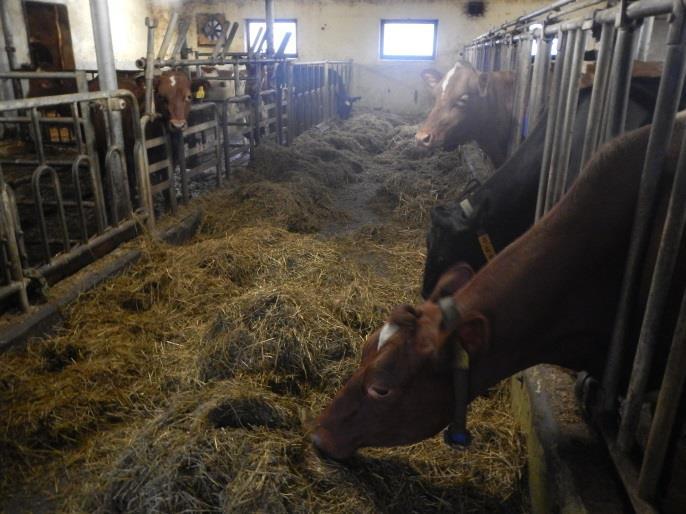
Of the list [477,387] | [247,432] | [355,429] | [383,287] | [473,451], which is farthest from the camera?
[383,287]

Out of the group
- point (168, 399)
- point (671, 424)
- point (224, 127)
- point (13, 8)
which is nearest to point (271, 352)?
point (168, 399)

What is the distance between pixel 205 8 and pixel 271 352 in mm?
15393

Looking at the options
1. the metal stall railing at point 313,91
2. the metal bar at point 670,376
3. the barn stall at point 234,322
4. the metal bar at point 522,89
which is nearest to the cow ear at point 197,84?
the barn stall at point 234,322

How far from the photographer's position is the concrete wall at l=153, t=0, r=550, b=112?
1527 centimetres

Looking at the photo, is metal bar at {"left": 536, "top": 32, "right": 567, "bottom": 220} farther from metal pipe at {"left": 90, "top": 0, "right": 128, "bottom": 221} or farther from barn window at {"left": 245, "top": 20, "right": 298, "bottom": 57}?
barn window at {"left": 245, "top": 20, "right": 298, "bottom": 57}

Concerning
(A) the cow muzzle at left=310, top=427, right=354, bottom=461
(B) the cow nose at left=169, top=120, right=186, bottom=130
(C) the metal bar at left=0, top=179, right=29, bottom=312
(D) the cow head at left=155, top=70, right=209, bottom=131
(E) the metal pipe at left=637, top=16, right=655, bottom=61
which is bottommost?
(A) the cow muzzle at left=310, top=427, right=354, bottom=461

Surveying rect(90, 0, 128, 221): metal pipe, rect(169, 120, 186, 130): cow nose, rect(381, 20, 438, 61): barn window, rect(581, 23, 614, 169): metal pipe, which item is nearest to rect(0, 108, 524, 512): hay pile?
rect(90, 0, 128, 221): metal pipe

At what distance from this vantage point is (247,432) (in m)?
2.18

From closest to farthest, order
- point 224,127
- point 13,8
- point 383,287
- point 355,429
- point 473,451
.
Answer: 1. point 355,429
2. point 473,451
3. point 383,287
4. point 224,127
5. point 13,8

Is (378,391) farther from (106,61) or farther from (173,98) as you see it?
(173,98)

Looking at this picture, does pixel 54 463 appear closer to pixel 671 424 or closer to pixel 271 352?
pixel 271 352

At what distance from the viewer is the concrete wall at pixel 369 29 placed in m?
15.3

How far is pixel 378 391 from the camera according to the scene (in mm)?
1742

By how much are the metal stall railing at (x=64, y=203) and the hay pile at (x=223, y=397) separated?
0.31 metres
